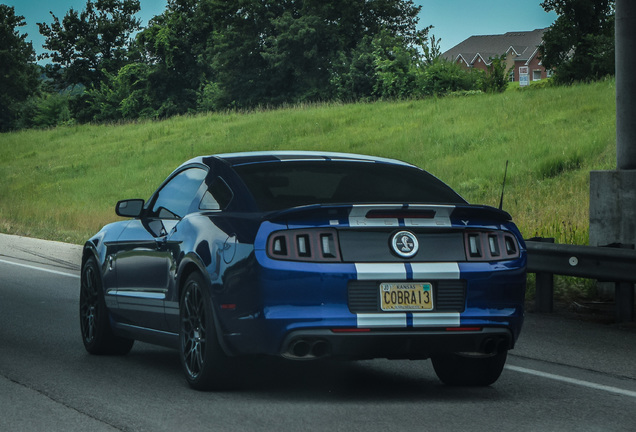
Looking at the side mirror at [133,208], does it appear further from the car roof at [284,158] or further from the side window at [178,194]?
the car roof at [284,158]

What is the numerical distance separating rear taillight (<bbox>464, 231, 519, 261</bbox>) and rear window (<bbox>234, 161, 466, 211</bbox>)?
58 centimetres

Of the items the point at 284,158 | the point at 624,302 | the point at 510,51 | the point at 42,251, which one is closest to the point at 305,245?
the point at 284,158

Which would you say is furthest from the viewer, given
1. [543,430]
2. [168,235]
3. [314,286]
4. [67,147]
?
[67,147]

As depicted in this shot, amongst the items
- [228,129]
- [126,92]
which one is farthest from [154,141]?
[126,92]

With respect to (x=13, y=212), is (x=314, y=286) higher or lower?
higher

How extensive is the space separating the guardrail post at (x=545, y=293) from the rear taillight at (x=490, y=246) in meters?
4.68

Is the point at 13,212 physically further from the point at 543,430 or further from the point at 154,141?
the point at 543,430

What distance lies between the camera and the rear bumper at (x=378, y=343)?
20.3ft

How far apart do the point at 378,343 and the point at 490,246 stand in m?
0.91

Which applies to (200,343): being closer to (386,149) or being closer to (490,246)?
(490,246)

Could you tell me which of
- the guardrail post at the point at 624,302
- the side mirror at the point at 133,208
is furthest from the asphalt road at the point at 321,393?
the side mirror at the point at 133,208

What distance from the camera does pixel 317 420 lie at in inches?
236

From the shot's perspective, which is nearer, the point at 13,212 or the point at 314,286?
the point at 314,286

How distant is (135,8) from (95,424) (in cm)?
9134
